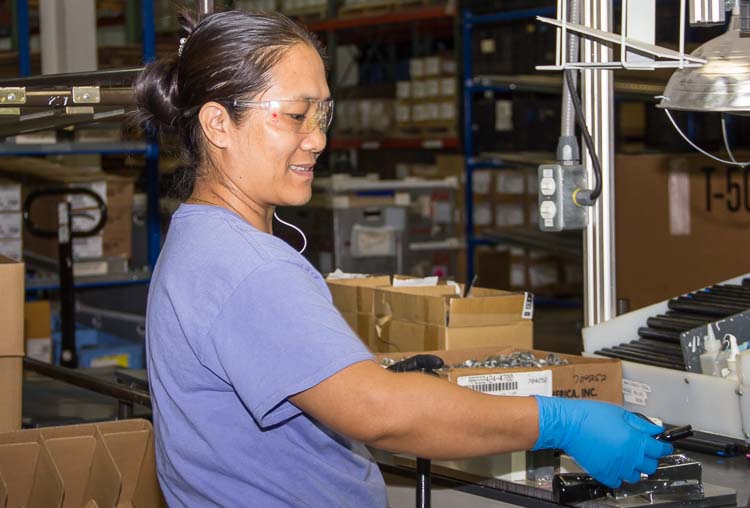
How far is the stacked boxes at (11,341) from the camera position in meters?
2.21

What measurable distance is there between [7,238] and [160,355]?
3.42 metres

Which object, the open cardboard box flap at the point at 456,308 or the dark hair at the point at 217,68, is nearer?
the dark hair at the point at 217,68

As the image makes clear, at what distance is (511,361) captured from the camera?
2.08 m

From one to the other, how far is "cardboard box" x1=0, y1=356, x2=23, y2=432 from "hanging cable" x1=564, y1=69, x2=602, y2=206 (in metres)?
1.26

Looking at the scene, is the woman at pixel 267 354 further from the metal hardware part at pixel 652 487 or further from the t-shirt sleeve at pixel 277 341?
the metal hardware part at pixel 652 487

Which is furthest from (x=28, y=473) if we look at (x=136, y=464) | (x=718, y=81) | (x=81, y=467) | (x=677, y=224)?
(x=677, y=224)

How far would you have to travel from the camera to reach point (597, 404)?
1461 millimetres

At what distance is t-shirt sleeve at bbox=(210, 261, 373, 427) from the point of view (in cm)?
122

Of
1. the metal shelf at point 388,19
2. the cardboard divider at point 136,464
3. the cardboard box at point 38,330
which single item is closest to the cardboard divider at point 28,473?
the cardboard divider at point 136,464

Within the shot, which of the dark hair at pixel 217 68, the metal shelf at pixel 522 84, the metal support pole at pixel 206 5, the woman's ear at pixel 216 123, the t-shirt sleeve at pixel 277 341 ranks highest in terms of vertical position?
the metal shelf at pixel 522 84

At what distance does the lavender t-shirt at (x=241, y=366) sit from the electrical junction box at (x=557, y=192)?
102 centimetres

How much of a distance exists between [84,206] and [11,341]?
8.38 feet

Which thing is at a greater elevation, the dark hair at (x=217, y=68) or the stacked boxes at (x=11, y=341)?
the dark hair at (x=217, y=68)

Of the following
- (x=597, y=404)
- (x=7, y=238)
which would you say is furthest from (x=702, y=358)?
(x=7, y=238)
